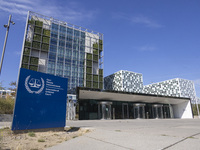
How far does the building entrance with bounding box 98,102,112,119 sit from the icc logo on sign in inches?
741

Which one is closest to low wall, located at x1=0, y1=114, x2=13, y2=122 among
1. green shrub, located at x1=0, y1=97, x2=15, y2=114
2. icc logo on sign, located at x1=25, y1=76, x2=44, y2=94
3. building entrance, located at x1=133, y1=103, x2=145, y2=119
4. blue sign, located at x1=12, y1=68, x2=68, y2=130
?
green shrub, located at x1=0, y1=97, x2=15, y2=114

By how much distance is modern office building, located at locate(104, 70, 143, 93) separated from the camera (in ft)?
330

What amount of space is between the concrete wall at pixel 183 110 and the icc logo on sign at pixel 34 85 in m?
37.8

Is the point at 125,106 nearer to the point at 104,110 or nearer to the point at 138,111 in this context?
the point at 138,111

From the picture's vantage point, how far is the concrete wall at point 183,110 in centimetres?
3441

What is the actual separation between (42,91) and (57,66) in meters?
45.5

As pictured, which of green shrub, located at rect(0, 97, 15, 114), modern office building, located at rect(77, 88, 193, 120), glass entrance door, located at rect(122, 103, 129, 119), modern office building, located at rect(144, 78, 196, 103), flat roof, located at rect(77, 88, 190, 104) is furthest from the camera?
modern office building, located at rect(144, 78, 196, 103)

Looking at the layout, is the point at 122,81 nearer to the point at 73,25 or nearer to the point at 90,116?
the point at 73,25

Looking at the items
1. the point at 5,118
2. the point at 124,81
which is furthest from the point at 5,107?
the point at 124,81

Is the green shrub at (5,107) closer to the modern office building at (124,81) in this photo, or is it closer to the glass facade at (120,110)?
the glass facade at (120,110)

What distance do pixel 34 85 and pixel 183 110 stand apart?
38669mm

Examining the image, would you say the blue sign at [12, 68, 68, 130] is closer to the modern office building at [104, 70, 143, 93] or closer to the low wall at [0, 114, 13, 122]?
the low wall at [0, 114, 13, 122]

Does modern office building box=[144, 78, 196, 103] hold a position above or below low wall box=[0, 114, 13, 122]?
above

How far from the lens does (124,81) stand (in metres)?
101
